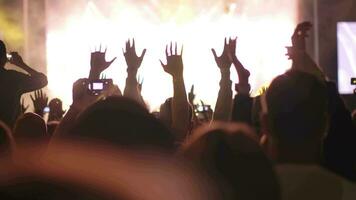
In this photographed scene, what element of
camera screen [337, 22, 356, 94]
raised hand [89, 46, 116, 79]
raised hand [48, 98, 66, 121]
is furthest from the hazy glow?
raised hand [89, 46, 116, 79]

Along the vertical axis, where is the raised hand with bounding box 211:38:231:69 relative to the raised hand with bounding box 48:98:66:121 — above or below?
above

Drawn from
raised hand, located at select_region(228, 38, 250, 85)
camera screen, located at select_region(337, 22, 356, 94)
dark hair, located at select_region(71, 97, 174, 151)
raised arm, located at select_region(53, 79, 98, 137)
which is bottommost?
dark hair, located at select_region(71, 97, 174, 151)

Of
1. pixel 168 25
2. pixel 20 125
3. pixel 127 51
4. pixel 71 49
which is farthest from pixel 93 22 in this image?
pixel 20 125

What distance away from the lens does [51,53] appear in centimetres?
1194

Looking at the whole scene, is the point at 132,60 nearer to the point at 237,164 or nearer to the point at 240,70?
the point at 240,70

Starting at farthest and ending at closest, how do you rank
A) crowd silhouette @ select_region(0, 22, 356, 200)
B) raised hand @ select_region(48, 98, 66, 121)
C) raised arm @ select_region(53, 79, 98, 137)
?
1. raised hand @ select_region(48, 98, 66, 121)
2. raised arm @ select_region(53, 79, 98, 137)
3. crowd silhouette @ select_region(0, 22, 356, 200)

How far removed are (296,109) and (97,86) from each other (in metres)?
1.34

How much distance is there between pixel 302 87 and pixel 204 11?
11.1m

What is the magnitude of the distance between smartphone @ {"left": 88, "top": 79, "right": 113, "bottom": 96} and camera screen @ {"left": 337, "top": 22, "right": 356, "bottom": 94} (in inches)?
270

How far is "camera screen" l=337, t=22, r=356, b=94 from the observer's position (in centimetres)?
933

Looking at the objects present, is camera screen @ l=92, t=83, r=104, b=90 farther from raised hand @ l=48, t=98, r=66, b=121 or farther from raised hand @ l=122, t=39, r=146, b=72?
raised hand @ l=48, t=98, r=66, b=121

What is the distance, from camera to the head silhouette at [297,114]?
5.06 feet

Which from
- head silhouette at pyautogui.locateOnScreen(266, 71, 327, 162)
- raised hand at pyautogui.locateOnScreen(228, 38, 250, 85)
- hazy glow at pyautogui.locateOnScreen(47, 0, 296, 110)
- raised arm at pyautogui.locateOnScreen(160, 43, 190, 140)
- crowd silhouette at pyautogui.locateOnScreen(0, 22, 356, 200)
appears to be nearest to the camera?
crowd silhouette at pyautogui.locateOnScreen(0, 22, 356, 200)

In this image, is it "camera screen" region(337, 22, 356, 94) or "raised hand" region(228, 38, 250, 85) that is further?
"camera screen" region(337, 22, 356, 94)
